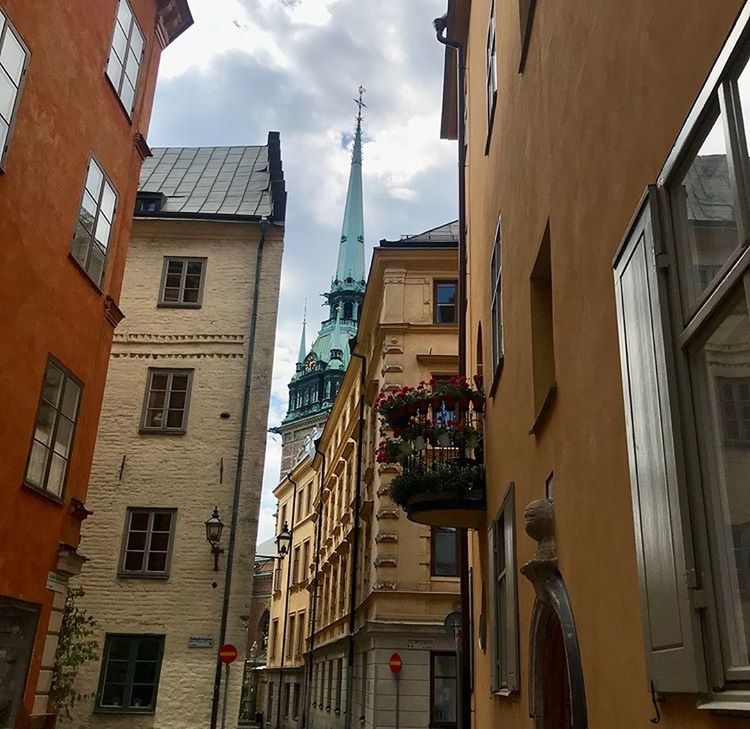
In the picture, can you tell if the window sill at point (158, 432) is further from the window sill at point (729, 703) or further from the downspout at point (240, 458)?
the window sill at point (729, 703)

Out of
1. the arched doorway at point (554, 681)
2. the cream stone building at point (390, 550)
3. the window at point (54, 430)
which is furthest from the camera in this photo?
the cream stone building at point (390, 550)

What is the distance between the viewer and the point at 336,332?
9275 cm

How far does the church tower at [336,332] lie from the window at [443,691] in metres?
66.0

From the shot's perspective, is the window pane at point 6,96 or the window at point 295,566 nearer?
the window pane at point 6,96

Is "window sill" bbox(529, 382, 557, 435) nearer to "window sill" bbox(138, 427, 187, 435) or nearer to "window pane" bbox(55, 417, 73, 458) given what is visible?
"window pane" bbox(55, 417, 73, 458)

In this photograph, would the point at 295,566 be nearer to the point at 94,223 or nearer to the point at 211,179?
the point at 211,179

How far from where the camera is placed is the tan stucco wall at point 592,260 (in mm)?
3064

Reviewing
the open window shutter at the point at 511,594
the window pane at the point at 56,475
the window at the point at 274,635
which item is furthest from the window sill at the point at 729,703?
the window at the point at 274,635

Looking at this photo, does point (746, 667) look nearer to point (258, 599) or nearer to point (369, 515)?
point (369, 515)

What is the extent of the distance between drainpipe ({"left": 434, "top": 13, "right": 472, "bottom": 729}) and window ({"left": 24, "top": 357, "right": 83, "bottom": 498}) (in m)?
5.87

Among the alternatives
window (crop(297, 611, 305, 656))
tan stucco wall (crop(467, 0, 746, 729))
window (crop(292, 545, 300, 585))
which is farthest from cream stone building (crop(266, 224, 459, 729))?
tan stucco wall (crop(467, 0, 746, 729))

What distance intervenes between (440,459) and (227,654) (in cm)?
842

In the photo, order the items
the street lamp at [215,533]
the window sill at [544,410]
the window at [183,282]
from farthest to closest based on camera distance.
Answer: the window at [183,282]
the street lamp at [215,533]
the window sill at [544,410]

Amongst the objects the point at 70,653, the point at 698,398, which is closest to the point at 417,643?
the point at 70,653
